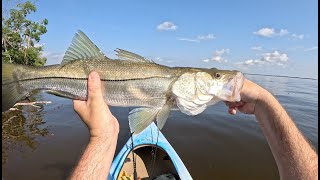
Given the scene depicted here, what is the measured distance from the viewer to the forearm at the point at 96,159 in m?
2.46

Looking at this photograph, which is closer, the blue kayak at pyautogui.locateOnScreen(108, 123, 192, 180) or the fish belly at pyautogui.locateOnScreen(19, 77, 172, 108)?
the fish belly at pyautogui.locateOnScreen(19, 77, 172, 108)

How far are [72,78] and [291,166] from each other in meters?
2.25

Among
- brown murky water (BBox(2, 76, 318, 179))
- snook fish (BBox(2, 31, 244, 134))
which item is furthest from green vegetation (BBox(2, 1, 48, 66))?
snook fish (BBox(2, 31, 244, 134))

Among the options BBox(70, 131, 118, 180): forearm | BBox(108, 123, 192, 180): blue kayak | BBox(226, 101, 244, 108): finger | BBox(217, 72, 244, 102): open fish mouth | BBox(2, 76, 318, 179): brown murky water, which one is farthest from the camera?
BBox(2, 76, 318, 179): brown murky water

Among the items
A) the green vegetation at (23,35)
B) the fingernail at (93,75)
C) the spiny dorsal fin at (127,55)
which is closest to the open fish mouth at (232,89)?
the spiny dorsal fin at (127,55)

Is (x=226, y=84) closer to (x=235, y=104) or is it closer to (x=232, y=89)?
(x=232, y=89)

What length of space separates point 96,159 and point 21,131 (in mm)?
13307

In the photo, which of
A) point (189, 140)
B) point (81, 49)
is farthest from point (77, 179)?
point (189, 140)

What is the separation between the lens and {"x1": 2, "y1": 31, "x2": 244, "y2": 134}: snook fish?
2768 millimetres

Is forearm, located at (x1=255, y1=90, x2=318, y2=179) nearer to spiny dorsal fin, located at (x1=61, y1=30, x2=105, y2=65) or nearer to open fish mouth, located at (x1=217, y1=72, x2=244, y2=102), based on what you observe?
open fish mouth, located at (x1=217, y1=72, x2=244, y2=102)

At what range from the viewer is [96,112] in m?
2.66

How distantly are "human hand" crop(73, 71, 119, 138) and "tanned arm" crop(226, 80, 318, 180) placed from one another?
1.41 meters

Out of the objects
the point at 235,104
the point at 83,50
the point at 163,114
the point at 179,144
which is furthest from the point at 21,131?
the point at 235,104

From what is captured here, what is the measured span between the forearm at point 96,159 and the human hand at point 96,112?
58 millimetres
